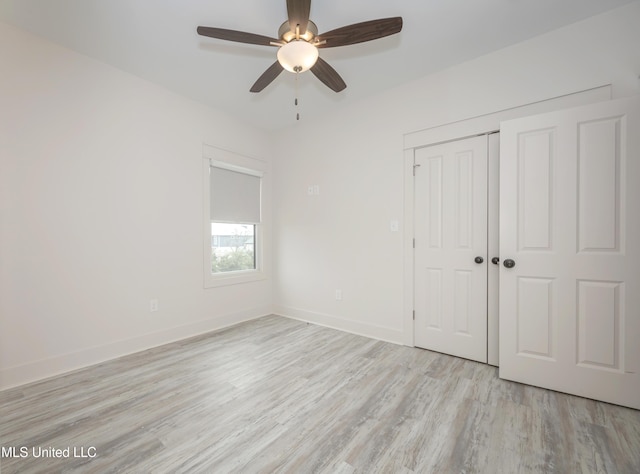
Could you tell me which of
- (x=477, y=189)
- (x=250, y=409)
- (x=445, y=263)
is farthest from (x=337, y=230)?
(x=250, y=409)

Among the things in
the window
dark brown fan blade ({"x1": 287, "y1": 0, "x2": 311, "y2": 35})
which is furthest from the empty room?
the window

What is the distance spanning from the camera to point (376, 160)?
3.29 m

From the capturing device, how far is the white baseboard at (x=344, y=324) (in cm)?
316

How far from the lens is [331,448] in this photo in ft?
5.12

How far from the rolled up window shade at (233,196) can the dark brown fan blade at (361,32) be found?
2.42 metres

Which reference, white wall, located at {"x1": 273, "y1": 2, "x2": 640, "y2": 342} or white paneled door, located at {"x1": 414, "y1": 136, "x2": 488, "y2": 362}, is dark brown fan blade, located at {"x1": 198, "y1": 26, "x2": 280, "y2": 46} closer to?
white wall, located at {"x1": 273, "y1": 2, "x2": 640, "y2": 342}

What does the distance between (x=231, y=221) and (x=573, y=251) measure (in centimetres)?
369

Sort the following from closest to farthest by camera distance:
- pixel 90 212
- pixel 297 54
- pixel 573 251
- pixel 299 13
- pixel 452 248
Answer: pixel 299 13 → pixel 297 54 → pixel 573 251 → pixel 90 212 → pixel 452 248

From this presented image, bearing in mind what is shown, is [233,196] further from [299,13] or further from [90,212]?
[299,13]

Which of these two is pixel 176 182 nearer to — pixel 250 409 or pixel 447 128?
pixel 250 409

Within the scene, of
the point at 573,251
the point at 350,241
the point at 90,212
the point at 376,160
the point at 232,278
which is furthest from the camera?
the point at 232,278

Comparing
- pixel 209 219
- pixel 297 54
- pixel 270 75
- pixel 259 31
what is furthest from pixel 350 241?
pixel 259 31

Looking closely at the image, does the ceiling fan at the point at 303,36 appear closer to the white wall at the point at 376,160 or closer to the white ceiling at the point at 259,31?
the white ceiling at the point at 259,31

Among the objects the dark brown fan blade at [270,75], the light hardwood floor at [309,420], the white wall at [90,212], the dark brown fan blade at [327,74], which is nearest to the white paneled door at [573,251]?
the light hardwood floor at [309,420]
